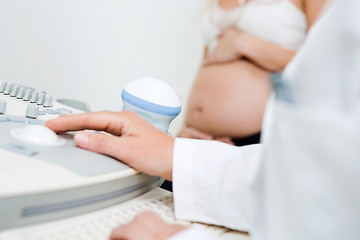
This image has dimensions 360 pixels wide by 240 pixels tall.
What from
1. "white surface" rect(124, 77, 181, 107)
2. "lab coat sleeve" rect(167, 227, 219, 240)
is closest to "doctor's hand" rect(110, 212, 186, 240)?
"lab coat sleeve" rect(167, 227, 219, 240)

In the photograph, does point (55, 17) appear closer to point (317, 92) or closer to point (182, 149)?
point (182, 149)

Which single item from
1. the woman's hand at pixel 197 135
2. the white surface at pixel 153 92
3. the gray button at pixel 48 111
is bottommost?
the woman's hand at pixel 197 135

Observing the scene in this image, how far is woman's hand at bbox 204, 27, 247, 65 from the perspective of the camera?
1042 millimetres

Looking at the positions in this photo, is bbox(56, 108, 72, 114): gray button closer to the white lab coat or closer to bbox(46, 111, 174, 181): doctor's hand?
bbox(46, 111, 174, 181): doctor's hand

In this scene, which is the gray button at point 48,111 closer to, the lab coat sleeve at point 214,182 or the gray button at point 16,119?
the gray button at point 16,119

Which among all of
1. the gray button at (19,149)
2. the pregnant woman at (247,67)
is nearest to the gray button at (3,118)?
the gray button at (19,149)

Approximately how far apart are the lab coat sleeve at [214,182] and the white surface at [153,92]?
0.11 meters

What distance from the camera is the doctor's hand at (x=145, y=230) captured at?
0.29 metres

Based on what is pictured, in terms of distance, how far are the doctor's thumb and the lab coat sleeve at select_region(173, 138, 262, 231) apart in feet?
0.27

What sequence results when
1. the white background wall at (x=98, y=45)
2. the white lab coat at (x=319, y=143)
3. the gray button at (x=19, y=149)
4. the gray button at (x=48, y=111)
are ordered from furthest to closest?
the white background wall at (x=98, y=45)
the gray button at (x=48, y=111)
the gray button at (x=19, y=149)
the white lab coat at (x=319, y=143)

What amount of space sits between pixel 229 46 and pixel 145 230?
2.84 feet

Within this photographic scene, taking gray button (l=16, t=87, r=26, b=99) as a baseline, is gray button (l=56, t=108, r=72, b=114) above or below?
below

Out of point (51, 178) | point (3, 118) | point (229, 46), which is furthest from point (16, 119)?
point (229, 46)

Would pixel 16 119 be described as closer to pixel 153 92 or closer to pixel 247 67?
pixel 153 92
